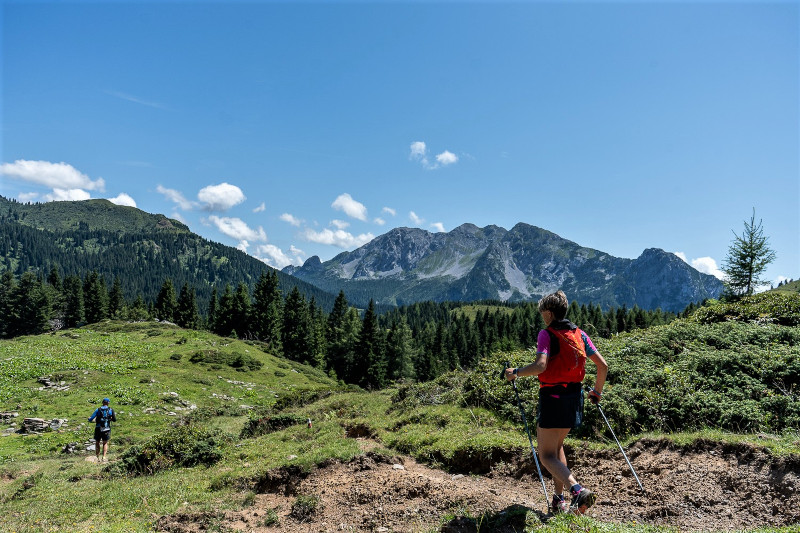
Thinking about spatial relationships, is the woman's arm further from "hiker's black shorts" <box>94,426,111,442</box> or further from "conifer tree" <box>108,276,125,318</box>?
"conifer tree" <box>108,276,125,318</box>

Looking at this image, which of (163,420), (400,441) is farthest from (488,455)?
(163,420)

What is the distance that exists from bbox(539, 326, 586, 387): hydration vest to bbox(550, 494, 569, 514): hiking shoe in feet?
5.49

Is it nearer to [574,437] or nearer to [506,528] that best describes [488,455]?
[574,437]

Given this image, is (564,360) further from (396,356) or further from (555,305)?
(396,356)

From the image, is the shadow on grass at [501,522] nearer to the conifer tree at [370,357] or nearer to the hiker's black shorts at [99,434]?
the hiker's black shorts at [99,434]

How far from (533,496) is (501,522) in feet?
6.61

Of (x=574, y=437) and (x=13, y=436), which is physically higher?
(x=574, y=437)

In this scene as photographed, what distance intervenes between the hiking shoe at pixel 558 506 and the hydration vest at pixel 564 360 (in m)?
1.67

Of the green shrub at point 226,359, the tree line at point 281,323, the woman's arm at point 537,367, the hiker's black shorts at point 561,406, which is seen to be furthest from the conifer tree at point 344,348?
the woman's arm at point 537,367

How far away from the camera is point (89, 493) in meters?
10.2

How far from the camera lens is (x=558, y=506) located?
5.61 m

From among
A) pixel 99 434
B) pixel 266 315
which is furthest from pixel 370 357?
pixel 99 434

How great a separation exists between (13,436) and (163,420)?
21.7 feet

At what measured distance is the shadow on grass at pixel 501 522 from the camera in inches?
215
